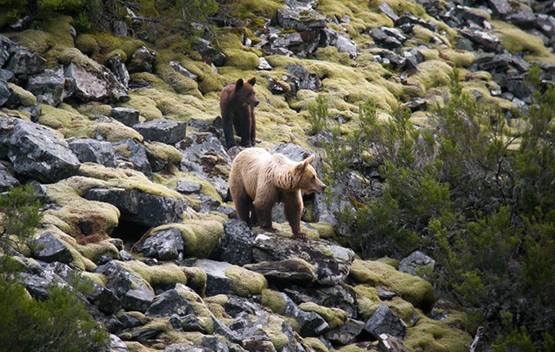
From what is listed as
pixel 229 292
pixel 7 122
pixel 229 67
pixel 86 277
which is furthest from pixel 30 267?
pixel 229 67

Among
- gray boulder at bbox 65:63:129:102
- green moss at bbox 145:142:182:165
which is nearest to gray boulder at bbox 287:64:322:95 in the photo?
gray boulder at bbox 65:63:129:102

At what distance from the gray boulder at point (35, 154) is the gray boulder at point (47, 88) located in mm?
4470

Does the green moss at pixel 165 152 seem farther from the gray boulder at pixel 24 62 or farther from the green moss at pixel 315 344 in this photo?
the green moss at pixel 315 344

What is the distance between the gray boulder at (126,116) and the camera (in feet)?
64.8

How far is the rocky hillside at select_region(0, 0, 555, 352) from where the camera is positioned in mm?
12070

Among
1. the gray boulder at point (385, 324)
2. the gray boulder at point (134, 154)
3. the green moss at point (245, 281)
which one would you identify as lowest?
the gray boulder at point (385, 324)

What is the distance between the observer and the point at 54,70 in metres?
20.6

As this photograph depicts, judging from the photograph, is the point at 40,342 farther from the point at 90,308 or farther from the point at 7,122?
the point at 7,122

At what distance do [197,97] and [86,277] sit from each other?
43.3 feet

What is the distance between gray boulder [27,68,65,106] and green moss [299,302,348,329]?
342 inches

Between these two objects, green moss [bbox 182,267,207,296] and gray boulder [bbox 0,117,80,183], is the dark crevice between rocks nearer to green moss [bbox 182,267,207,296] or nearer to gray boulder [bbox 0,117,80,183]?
gray boulder [bbox 0,117,80,183]

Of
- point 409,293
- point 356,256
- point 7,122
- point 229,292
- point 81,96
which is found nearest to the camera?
point 229,292

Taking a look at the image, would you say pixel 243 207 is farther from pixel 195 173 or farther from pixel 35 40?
pixel 35 40

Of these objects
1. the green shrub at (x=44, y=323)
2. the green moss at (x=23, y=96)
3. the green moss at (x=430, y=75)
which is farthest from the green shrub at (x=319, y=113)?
the green shrub at (x=44, y=323)
